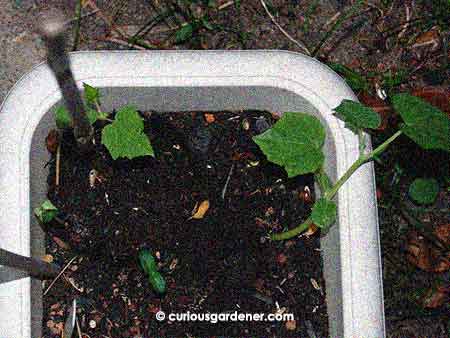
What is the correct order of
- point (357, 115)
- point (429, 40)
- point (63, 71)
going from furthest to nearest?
point (429, 40), point (357, 115), point (63, 71)

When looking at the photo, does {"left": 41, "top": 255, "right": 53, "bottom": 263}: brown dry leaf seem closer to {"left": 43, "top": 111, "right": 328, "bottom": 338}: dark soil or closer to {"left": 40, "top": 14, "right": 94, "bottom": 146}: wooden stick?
{"left": 43, "top": 111, "right": 328, "bottom": 338}: dark soil

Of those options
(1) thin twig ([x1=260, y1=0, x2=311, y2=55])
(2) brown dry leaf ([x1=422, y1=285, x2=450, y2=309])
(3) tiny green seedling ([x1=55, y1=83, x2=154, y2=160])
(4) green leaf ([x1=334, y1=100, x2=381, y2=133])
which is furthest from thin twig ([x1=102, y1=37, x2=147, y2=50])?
(2) brown dry leaf ([x1=422, y1=285, x2=450, y2=309])

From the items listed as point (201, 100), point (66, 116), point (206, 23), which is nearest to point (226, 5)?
point (206, 23)

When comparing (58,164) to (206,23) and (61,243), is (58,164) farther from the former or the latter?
(206,23)

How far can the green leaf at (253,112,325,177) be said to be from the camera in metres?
0.79

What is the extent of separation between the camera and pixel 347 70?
121 centimetres

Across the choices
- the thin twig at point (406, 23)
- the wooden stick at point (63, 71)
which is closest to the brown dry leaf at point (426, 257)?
the thin twig at point (406, 23)

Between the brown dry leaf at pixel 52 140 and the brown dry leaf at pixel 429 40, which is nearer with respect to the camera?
the brown dry leaf at pixel 52 140

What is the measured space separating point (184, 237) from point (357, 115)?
0.28 meters

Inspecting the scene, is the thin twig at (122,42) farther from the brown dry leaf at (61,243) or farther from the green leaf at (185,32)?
the brown dry leaf at (61,243)

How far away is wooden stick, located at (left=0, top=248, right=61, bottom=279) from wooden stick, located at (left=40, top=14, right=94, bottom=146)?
0.15 metres

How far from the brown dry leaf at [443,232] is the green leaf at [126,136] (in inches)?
24.3

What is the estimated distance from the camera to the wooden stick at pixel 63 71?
1.84 feet

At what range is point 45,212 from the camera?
862mm
